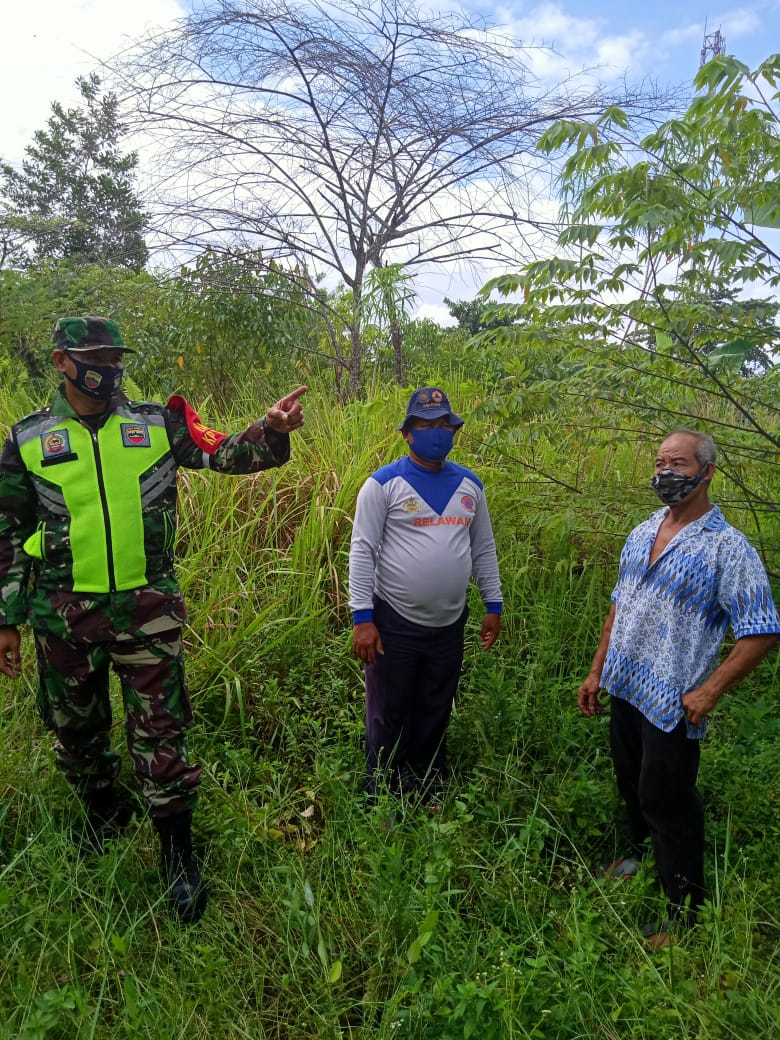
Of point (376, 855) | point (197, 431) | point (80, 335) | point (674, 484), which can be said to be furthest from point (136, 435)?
point (674, 484)

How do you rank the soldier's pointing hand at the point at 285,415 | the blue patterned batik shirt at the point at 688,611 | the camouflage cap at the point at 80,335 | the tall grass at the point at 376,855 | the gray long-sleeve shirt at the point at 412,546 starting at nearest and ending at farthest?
the tall grass at the point at 376,855, the blue patterned batik shirt at the point at 688,611, the camouflage cap at the point at 80,335, the soldier's pointing hand at the point at 285,415, the gray long-sleeve shirt at the point at 412,546

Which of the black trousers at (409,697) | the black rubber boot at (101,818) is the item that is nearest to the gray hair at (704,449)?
the black trousers at (409,697)

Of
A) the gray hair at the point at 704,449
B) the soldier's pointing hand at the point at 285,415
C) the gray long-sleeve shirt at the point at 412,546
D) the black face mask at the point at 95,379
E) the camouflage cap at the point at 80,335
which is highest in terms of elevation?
the camouflage cap at the point at 80,335

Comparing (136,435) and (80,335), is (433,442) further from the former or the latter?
(80,335)

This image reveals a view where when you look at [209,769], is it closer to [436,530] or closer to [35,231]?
[436,530]

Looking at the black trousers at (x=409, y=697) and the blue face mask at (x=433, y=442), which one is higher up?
the blue face mask at (x=433, y=442)

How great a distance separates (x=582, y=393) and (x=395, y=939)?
8.02 ft

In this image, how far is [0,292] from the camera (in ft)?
23.1

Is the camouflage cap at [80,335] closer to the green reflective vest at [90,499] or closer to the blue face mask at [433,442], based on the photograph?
the green reflective vest at [90,499]

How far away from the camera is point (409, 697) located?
290 cm

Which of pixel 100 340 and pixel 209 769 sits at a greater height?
pixel 100 340

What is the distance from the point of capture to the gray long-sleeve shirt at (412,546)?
2.76 meters

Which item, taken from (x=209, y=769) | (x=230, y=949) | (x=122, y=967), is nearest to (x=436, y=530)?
(x=209, y=769)

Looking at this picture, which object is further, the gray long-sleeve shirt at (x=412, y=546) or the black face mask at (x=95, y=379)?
the gray long-sleeve shirt at (x=412, y=546)
